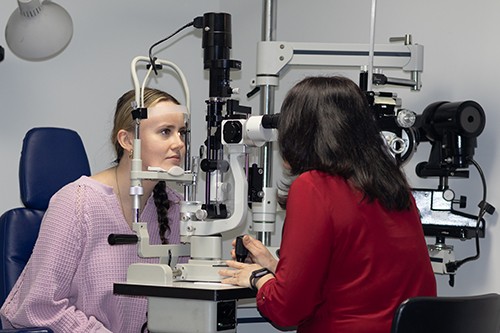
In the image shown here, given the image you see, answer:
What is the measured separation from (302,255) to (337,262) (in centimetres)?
9

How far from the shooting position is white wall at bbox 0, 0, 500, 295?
2.83m

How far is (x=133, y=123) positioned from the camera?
99.2 inches

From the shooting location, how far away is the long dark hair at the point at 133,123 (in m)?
2.54

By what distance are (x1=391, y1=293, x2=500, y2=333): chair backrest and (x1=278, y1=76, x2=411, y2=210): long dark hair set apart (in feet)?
0.91

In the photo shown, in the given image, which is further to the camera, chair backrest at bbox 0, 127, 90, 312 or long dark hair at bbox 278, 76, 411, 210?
chair backrest at bbox 0, 127, 90, 312

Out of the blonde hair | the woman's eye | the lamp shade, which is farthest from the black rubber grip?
the lamp shade

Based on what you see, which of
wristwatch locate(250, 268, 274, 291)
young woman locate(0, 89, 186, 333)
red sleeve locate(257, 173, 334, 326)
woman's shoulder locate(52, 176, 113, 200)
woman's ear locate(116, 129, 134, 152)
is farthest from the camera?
woman's ear locate(116, 129, 134, 152)

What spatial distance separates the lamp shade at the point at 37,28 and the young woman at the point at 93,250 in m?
0.46

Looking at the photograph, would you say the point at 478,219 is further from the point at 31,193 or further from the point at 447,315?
the point at 31,193

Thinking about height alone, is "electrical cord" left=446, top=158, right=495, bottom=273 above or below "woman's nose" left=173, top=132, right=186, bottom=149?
below

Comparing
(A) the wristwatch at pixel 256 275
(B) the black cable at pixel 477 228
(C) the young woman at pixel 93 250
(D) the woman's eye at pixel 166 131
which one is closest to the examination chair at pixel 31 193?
(C) the young woman at pixel 93 250

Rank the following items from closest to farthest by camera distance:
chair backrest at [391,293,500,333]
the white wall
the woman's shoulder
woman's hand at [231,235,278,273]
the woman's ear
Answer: chair backrest at [391,293,500,333]
woman's hand at [231,235,278,273]
the woman's shoulder
the woman's ear
the white wall

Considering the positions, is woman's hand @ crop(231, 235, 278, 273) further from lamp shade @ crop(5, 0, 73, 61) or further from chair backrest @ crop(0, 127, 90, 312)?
lamp shade @ crop(5, 0, 73, 61)

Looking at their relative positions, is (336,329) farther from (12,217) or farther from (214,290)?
(12,217)
